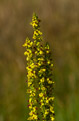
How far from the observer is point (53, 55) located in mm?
4855

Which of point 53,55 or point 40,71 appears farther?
point 53,55

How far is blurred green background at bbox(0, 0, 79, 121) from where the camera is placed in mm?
4121

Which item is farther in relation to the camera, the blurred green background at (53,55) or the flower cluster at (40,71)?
the blurred green background at (53,55)

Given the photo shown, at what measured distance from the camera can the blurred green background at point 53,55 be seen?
13.5ft

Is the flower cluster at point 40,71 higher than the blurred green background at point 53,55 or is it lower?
lower

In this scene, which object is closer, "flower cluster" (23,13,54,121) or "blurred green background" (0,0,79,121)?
"flower cluster" (23,13,54,121)

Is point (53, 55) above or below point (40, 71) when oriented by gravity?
above

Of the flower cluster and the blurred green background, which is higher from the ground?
the blurred green background
